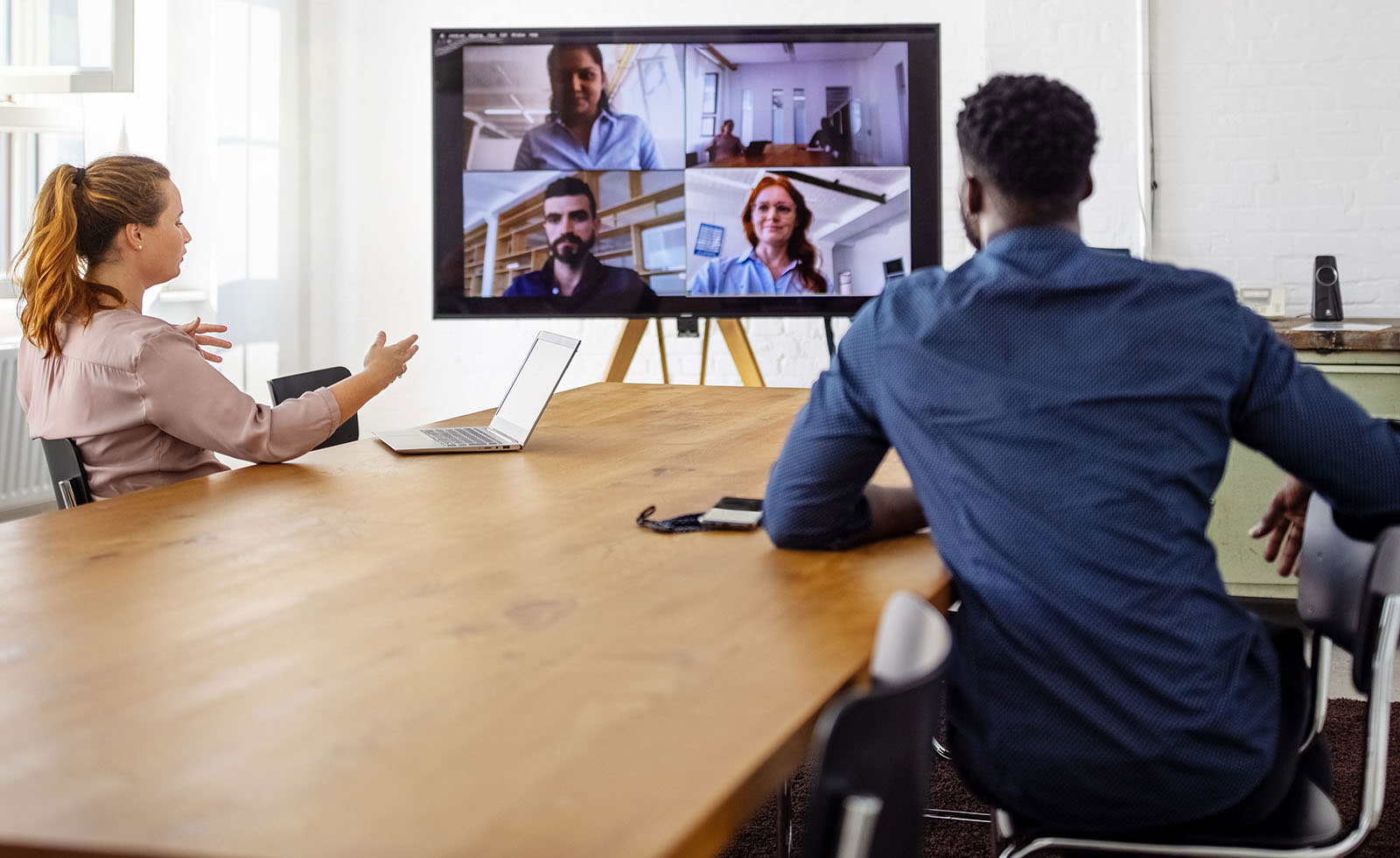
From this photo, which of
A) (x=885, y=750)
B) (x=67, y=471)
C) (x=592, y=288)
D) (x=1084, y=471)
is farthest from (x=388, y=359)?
(x=592, y=288)

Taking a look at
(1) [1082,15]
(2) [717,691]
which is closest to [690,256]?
(1) [1082,15]

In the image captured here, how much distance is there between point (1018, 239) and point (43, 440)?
5.44 ft

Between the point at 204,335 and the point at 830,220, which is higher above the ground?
the point at 830,220

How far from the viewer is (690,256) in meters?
4.32

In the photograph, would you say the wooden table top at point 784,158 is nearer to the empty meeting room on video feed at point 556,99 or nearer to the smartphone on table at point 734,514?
the empty meeting room on video feed at point 556,99

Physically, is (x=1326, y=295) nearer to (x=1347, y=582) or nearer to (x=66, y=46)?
(x=1347, y=582)

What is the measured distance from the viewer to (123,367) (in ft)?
6.98

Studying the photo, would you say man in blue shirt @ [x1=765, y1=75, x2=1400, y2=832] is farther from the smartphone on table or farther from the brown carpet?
the brown carpet

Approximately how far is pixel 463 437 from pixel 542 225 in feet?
6.52

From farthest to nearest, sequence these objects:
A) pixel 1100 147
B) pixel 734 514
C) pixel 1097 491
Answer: pixel 1100 147
pixel 734 514
pixel 1097 491

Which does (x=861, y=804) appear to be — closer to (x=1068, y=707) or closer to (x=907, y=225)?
(x=1068, y=707)

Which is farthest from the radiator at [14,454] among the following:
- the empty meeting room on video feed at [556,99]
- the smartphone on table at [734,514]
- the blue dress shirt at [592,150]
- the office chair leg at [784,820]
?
the smartphone on table at [734,514]

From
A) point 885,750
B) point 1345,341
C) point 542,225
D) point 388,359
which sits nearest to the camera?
point 885,750

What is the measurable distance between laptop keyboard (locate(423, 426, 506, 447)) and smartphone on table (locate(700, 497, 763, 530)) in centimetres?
71
